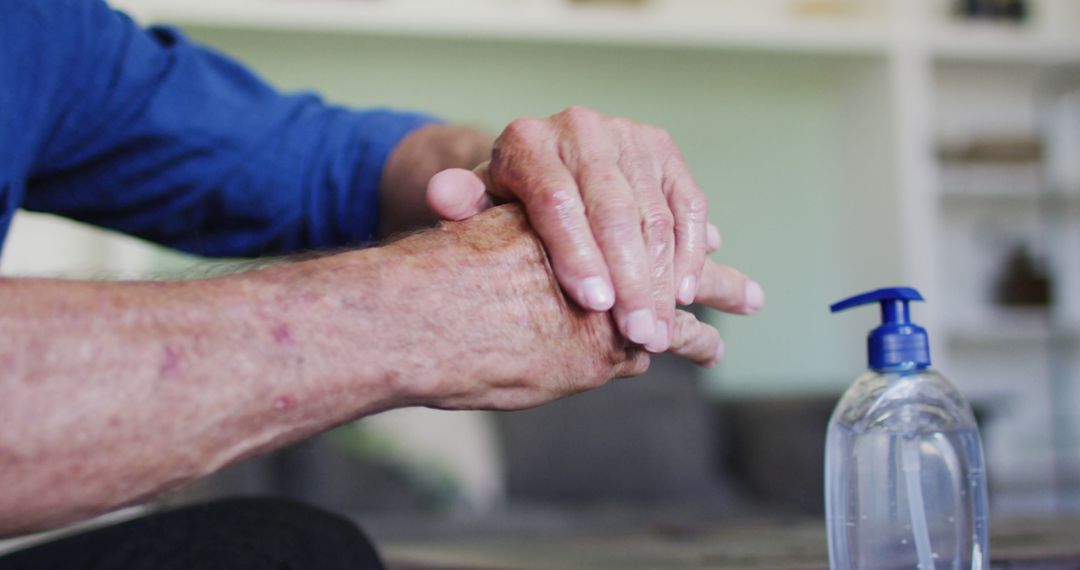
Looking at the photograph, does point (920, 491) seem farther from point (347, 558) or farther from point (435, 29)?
point (435, 29)

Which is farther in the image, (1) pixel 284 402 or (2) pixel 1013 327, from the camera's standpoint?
(2) pixel 1013 327

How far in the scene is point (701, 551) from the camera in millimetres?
893

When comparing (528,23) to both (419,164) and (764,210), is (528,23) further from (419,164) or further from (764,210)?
(419,164)

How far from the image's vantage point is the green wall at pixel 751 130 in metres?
3.24

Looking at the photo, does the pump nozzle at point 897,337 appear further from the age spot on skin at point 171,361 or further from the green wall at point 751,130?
the green wall at point 751,130

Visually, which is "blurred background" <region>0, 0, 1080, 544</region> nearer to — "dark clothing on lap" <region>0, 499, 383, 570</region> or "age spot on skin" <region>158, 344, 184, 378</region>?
"dark clothing on lap" <region>0, 499, 383, 570</region>

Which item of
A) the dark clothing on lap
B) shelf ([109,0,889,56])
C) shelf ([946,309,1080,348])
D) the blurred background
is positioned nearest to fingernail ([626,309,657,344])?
the dark clothing on lap

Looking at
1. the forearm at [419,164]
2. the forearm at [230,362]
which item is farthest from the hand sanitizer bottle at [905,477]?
the forearm at [419,164]

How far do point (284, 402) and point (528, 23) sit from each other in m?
2.59

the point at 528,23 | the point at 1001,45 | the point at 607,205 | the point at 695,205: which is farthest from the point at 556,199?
the point at 1001,45

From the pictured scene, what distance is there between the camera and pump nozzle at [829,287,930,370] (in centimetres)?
66

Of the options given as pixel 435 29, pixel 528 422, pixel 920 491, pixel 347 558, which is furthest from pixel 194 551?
pixel 435 29

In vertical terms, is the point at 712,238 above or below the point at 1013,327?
above

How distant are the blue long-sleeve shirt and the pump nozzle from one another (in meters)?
0.62
